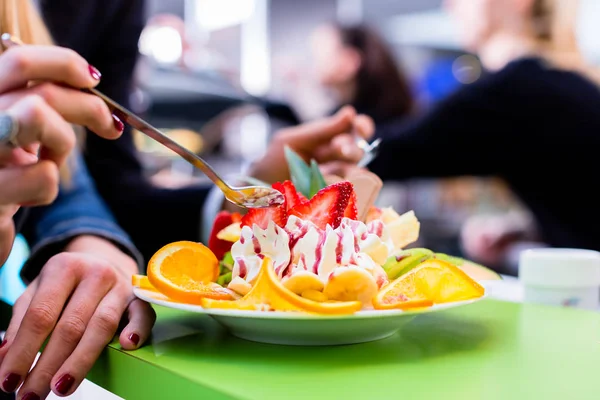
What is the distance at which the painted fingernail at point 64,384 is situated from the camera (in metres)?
0.49

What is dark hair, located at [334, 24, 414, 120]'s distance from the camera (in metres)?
2.88

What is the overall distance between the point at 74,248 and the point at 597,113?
158 centimetres

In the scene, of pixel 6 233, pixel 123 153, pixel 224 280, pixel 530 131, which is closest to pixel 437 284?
pixel 224 280

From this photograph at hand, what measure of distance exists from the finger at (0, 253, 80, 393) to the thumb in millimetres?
564

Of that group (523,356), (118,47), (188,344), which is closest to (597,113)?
(118,47)

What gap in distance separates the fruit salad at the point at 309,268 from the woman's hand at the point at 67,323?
0.04 m

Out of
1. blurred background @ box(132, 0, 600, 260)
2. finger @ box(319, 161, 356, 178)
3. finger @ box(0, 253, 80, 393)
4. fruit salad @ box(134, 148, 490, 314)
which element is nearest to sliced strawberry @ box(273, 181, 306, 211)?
fruit salad @ box(134, 148, 490, 314)

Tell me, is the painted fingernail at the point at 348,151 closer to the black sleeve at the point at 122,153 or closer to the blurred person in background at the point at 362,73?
the black sleeve at the point at 122,153

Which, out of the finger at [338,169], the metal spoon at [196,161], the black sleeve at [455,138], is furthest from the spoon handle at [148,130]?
the black sleeve at [455,138]

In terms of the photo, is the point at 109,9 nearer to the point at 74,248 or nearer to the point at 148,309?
the point at 74,248

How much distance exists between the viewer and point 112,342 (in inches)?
21.4

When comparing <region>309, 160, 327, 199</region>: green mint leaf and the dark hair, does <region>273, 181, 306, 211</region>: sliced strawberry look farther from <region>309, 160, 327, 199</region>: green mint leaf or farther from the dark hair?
the dark hair

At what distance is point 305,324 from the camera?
484mm

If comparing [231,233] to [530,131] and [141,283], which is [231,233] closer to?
[141,283]
